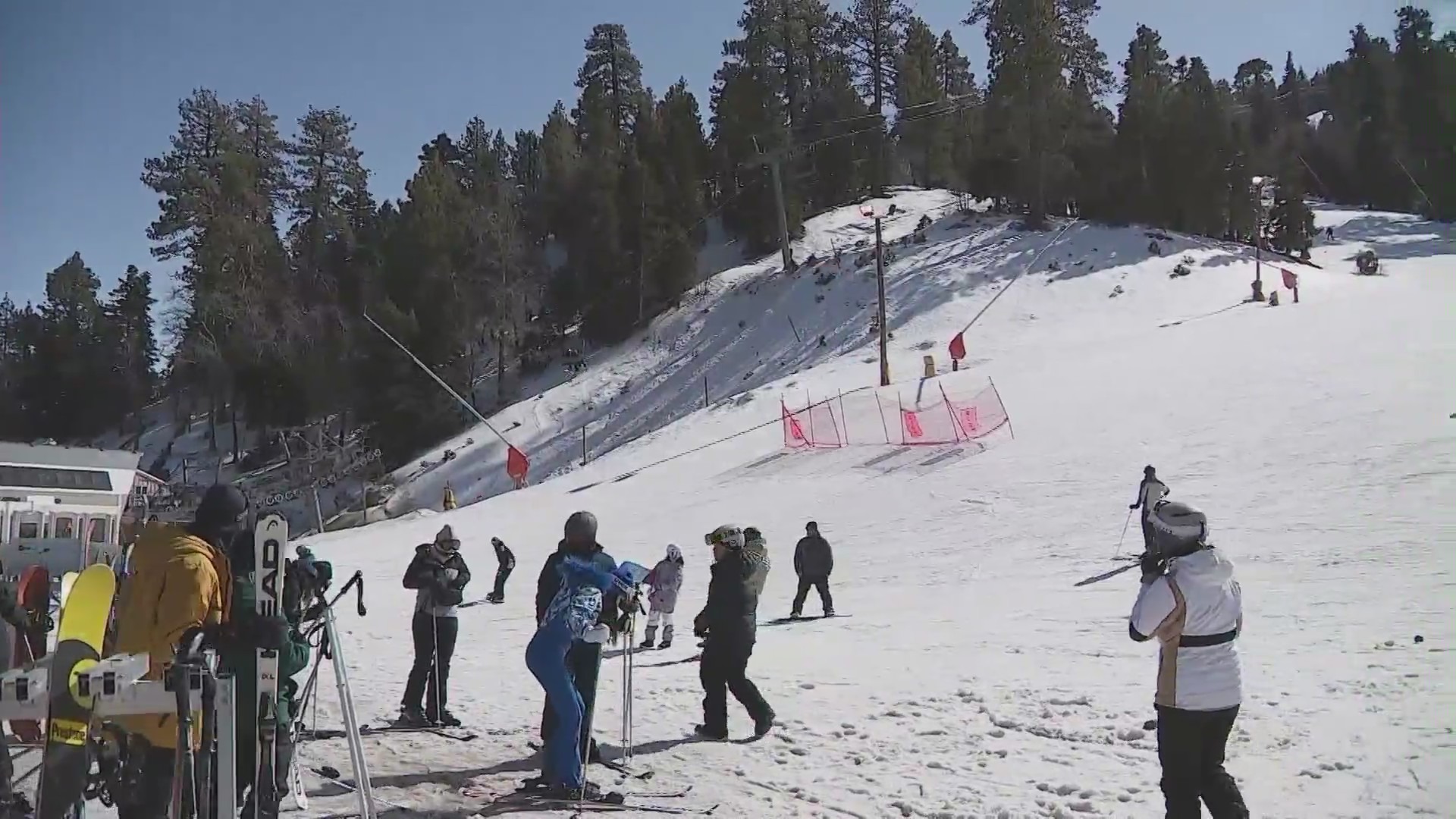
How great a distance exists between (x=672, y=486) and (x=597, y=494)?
1.92m

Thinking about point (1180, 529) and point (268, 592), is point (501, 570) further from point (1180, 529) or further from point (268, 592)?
point (1180, 529)

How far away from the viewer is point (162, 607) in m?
4.45

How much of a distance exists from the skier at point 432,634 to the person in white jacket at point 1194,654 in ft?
17.7

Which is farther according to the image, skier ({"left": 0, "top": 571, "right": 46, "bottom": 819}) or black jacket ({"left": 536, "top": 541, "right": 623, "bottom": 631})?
black jacket ({"left": 536, "top": 541, "right": 623, "bottom": 631})

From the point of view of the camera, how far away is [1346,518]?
1481 centimetres

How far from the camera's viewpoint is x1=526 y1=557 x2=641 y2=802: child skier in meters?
6.20

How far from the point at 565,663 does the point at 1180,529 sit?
137 inches

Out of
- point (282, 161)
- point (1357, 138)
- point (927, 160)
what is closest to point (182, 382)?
point (282, 161)

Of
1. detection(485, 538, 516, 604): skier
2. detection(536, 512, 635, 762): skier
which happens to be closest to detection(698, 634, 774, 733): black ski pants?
detection(536, 512, 635, 762): skier

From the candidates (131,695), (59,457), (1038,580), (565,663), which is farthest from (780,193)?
(131,695)

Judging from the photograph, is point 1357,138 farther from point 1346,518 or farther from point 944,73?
point 1346,518

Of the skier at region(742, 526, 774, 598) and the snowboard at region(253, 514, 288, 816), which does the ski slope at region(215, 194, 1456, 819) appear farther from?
the snowboard at region(253, 514, 288, 816)

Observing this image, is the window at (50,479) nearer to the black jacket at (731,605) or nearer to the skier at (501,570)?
the skier at (501,570)

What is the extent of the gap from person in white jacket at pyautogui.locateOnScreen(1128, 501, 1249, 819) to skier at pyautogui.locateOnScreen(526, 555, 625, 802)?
3086 mm
